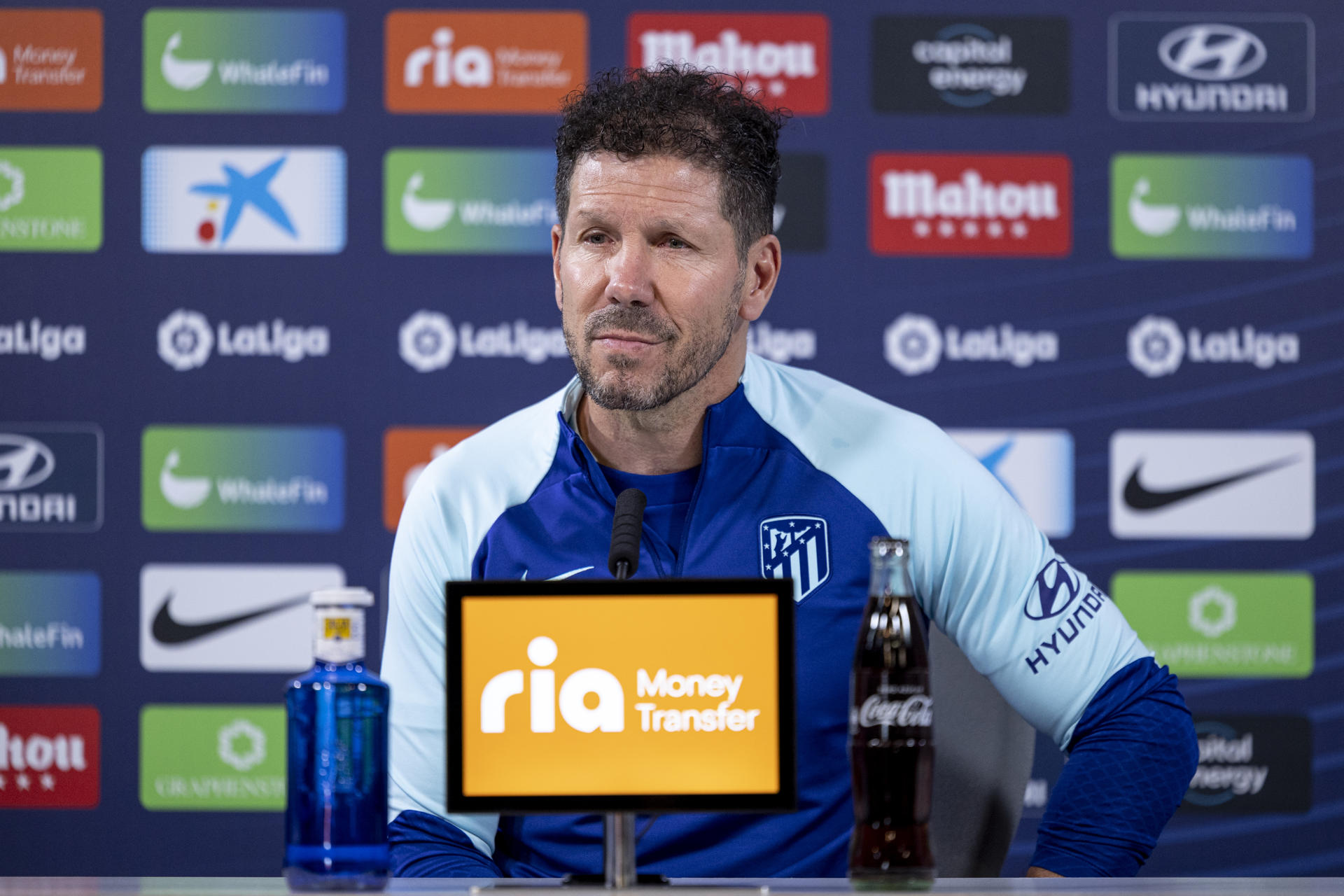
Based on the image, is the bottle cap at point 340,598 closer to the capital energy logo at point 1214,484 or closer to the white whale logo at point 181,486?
the white whale logo at point 181,486

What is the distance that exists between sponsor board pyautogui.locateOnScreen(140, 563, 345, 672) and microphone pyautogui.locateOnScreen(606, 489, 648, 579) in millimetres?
1641

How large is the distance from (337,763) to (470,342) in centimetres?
166

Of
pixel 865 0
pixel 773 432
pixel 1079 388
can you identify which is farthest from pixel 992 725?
pixel 865 0

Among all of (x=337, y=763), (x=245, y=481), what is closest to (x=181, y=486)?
(x=245, y=481)

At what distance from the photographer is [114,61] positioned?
2439 millimetres

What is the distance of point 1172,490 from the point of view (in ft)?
7.86

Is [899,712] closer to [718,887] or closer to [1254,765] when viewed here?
[718,887]

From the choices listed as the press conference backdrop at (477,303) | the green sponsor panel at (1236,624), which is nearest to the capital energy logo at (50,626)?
the press conference backdrop at (477,303)

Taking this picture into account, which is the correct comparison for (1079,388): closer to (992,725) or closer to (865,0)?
(865,0)

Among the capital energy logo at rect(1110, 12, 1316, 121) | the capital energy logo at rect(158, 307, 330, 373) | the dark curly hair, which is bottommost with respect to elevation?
the capital energy logo at rect(158, 307, 330, 373)

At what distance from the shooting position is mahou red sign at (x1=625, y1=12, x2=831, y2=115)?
2.42m

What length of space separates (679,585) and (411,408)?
1686mm

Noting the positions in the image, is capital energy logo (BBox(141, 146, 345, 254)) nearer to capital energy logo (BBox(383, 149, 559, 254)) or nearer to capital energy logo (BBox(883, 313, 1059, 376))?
capital energy logo (BBox(383, 149, 559, 254))

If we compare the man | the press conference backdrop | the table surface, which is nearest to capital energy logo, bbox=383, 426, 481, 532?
the press conference backdrop
